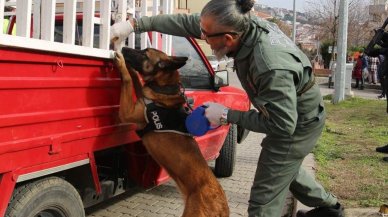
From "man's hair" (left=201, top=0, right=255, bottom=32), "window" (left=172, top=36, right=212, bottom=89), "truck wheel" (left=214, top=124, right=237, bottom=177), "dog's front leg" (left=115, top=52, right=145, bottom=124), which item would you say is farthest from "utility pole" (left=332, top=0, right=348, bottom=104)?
"man's hair" (left=201, top=0, right=255, bottom=32)

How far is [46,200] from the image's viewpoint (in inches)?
106

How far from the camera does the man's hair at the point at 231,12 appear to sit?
263 cm

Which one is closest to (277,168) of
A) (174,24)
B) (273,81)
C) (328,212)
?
(273,81)

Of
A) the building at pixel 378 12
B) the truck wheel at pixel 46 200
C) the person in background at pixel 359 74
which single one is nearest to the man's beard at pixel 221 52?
the truck wheel at pixel 46 200

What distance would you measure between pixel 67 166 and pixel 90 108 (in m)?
0.39

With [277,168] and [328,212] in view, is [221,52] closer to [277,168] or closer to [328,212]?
[277,168]

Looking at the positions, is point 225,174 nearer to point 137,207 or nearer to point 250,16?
point 137,207

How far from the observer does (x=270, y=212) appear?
3045 millimetres

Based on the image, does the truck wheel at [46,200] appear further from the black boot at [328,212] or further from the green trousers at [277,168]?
the black boot at [328,212]

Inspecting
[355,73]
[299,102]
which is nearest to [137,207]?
[299,102]

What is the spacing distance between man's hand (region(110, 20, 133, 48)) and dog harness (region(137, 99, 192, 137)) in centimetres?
48

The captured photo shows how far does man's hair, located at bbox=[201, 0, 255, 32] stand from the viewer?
8.63ft

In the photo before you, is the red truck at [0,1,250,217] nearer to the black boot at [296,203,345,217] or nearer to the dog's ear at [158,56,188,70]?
the dog's ear at [158,56,188,70]

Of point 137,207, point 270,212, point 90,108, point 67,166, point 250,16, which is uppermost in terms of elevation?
point 250,16
